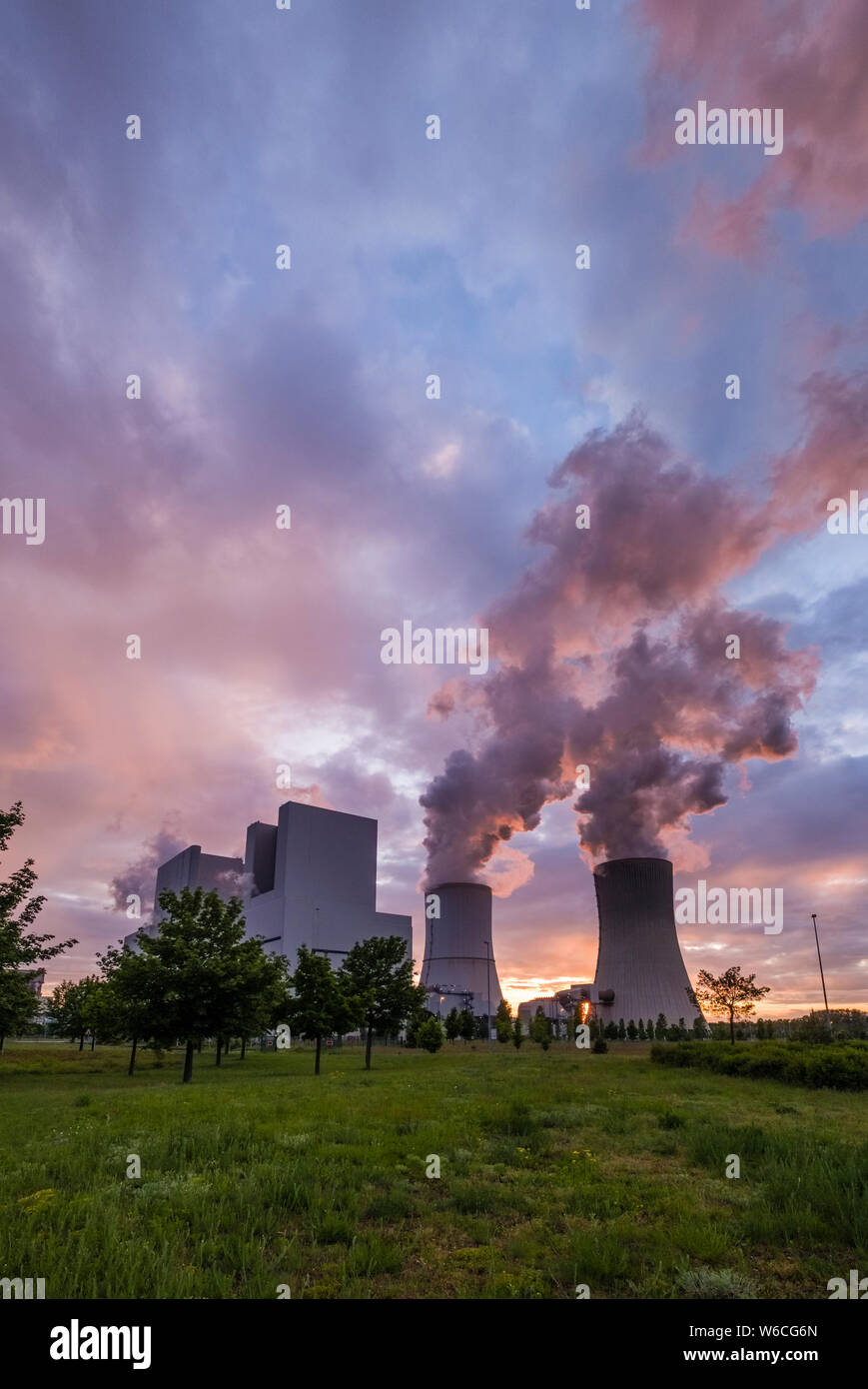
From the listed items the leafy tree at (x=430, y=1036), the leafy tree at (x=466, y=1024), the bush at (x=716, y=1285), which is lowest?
the leafy tree at (x=466, y=1024)

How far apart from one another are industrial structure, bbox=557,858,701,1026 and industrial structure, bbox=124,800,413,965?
3380cm

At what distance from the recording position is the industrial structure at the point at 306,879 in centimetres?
9125

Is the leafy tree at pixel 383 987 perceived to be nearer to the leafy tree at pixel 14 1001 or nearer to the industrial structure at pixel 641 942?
the leafy tree at pixel 14 1001

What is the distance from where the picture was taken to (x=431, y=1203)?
825 cm

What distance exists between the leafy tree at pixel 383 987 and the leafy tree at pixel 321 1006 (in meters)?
2.09

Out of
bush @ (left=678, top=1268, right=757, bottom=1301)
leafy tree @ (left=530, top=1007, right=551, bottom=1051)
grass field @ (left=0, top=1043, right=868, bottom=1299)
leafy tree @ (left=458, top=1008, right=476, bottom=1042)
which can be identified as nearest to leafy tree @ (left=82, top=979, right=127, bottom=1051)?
grass field @ (left=0, top=1043, right=868, bottom=1299)

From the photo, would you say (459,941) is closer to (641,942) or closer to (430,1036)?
(641,942)

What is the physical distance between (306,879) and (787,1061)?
242ft

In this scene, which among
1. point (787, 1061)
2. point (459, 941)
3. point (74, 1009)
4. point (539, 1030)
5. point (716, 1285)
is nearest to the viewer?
point (716, 1285)

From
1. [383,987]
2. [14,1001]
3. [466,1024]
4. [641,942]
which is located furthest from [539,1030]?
[14,1001]

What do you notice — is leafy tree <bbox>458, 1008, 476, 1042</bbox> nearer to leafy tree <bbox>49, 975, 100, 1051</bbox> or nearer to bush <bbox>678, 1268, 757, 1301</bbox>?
leafy tree <bbox>49, 975, 100, 1051</bbox>

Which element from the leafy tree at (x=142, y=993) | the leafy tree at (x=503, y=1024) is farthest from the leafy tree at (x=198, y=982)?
the leafy tree at (x=503, y=1024)
